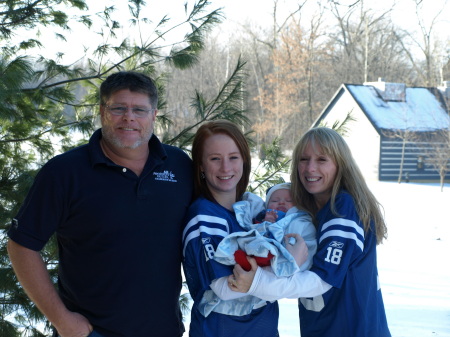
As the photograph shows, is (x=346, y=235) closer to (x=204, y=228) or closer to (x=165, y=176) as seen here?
(x=204, y=228)

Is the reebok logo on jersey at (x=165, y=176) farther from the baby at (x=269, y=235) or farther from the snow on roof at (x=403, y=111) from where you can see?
the snow on roof at (x=403, y=111)

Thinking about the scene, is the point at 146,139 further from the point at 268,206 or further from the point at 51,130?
the point at 51,130

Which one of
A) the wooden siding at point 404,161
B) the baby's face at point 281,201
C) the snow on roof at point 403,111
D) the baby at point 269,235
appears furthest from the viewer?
the wooden siding at point 404,161

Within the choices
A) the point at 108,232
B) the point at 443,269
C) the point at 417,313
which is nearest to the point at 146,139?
the point at 108,232

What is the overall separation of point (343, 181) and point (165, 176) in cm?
91

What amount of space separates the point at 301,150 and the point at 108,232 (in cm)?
107

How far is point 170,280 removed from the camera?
2.78 metres

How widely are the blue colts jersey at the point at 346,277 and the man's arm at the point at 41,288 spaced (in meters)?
1.18

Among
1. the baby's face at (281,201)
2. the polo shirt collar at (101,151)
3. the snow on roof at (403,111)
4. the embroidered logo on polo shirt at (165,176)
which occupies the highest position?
the snow on roof at (403,111)

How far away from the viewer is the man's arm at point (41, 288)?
2.56m

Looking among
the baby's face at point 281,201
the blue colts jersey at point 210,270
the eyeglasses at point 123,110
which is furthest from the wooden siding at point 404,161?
the eyeglasses at point 123,110

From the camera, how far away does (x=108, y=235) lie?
2615mm

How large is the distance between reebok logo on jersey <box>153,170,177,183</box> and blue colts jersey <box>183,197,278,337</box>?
0.20 metres

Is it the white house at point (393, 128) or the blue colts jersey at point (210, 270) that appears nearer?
the blue colts jersey at point (210, 270)
